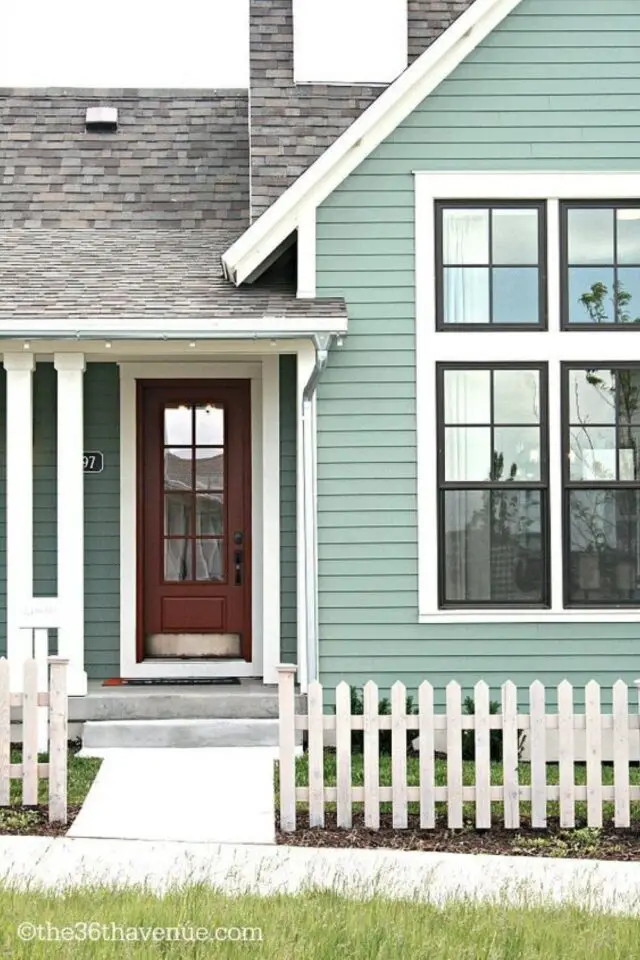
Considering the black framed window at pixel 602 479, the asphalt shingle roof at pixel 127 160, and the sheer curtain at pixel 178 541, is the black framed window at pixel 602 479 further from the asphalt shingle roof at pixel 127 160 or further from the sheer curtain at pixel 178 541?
the asphalt shingle roof at pixel 127 160

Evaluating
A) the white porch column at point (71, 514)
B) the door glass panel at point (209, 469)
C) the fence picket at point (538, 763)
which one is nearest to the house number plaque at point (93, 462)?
the door glass panel at point (209, 469)

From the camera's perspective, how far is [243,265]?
10055 mm

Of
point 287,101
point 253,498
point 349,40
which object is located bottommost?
point 253,498

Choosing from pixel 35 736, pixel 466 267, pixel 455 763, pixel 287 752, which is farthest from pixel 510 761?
pixel 466 267

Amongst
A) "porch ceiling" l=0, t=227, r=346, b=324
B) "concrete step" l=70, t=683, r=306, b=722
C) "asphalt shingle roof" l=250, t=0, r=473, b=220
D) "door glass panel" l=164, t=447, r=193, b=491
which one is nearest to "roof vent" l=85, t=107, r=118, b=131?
"porch ceiling" l=0, t=227, r=346, b=324

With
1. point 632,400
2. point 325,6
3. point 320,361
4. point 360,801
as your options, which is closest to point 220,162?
point 325,6

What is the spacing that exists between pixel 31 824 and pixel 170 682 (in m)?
3.34

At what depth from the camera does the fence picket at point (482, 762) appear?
7277 millimetres

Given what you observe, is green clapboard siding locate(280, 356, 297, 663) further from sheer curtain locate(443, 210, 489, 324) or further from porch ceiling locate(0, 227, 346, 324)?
sheer curtain locate(443, 210, 489, 324)

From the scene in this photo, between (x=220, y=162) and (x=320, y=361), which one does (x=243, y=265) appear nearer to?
(x=320, y=361)

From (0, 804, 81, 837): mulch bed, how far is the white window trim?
3.61m

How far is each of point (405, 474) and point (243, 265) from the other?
2.01 m

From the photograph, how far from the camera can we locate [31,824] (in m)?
7.41

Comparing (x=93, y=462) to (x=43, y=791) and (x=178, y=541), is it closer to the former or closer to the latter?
(x=178, y=541)
